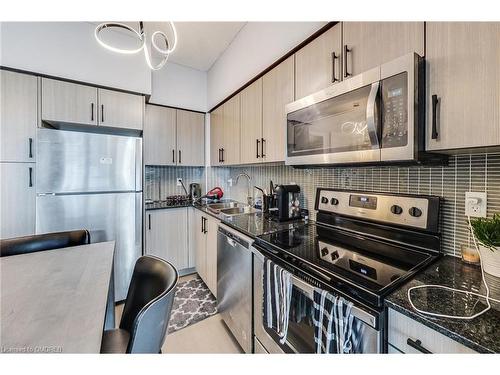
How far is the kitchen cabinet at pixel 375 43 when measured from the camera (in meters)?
0.93

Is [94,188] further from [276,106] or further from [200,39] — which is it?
[200,39]

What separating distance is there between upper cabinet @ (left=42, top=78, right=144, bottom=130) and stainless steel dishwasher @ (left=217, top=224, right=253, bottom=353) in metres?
1.59

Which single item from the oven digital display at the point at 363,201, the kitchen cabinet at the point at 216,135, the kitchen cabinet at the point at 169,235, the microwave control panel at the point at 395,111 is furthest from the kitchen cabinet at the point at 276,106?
the kitchen cabinet at the point at 169,235

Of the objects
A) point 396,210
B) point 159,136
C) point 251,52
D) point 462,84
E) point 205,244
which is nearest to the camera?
point 462,84

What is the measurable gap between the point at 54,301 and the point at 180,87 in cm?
291

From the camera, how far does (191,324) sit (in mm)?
1886

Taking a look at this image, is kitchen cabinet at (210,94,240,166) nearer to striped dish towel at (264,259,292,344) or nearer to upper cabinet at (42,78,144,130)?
upper cabinet at (42,78,144,130)

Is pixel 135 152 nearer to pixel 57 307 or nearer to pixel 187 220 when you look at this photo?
pixel 187 220

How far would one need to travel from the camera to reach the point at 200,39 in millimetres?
2541

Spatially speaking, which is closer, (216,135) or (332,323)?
(332,323)

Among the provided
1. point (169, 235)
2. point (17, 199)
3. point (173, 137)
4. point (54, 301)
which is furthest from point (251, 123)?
point (17, 199)
